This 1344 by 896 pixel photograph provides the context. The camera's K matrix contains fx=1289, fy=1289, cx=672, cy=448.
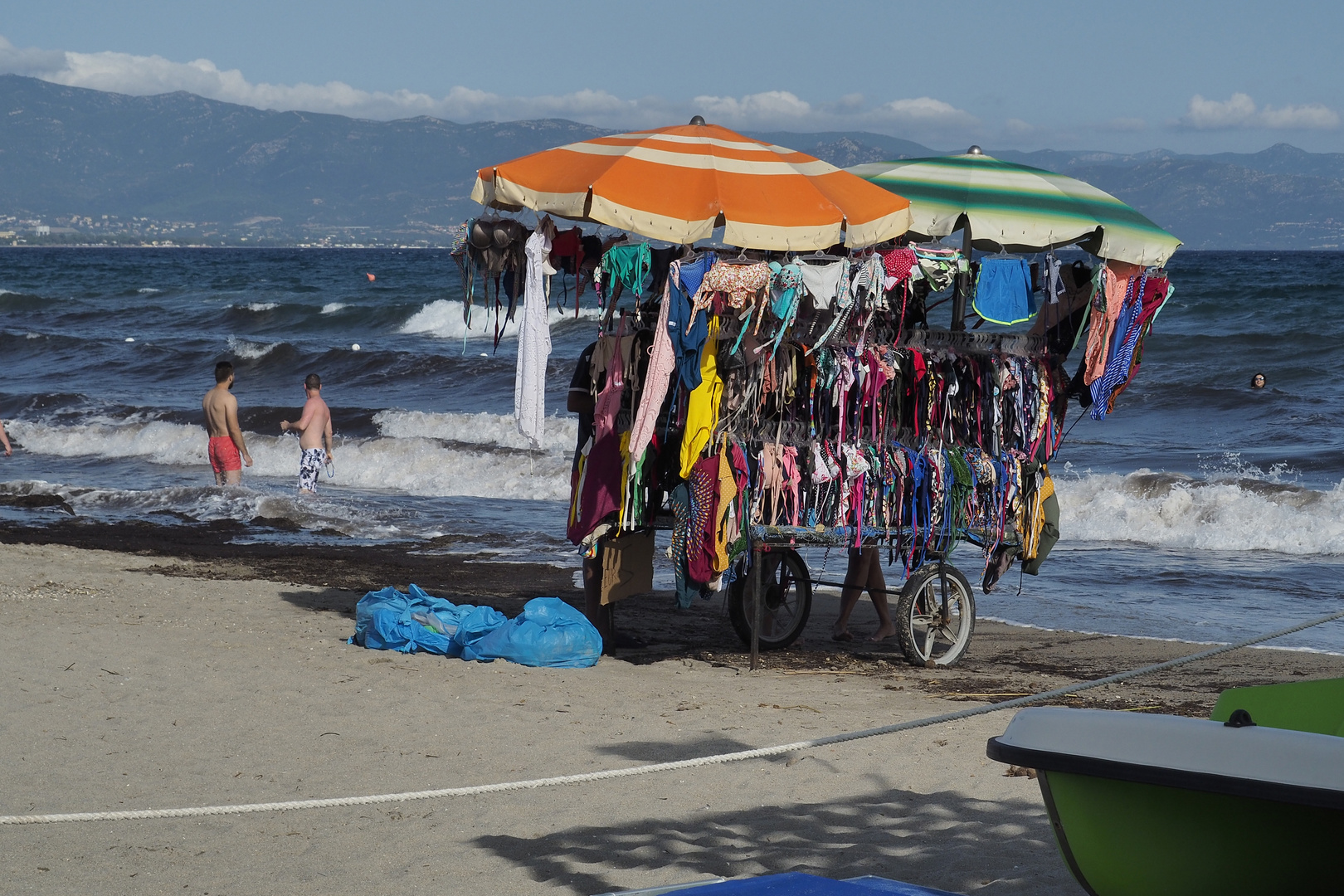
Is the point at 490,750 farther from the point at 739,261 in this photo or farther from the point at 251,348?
the point at 251,348

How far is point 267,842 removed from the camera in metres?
4.38

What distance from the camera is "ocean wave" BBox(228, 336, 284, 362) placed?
29656mm

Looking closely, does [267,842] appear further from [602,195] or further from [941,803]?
[602,195]

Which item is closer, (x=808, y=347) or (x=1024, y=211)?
(x=808, y=347)

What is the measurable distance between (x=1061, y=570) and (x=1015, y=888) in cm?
720

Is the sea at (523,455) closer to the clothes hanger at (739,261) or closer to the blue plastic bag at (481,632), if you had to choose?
the clothes hanger at (739,261)

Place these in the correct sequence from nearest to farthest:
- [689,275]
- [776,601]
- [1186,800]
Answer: [1186,800]
[689,275]
[776,601]

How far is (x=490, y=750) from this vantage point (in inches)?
214

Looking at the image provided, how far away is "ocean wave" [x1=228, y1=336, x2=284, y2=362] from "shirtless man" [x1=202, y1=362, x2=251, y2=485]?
1688 centimetres

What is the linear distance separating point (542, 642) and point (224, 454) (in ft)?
24.5

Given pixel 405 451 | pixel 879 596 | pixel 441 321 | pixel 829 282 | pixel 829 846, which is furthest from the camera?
pixel 441 321

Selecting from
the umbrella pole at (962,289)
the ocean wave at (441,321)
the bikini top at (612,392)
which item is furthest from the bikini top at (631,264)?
the ocean wave at (441,321)

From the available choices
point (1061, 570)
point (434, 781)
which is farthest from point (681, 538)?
point (1061, 570)

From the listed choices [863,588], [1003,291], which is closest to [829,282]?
[1003,291]
